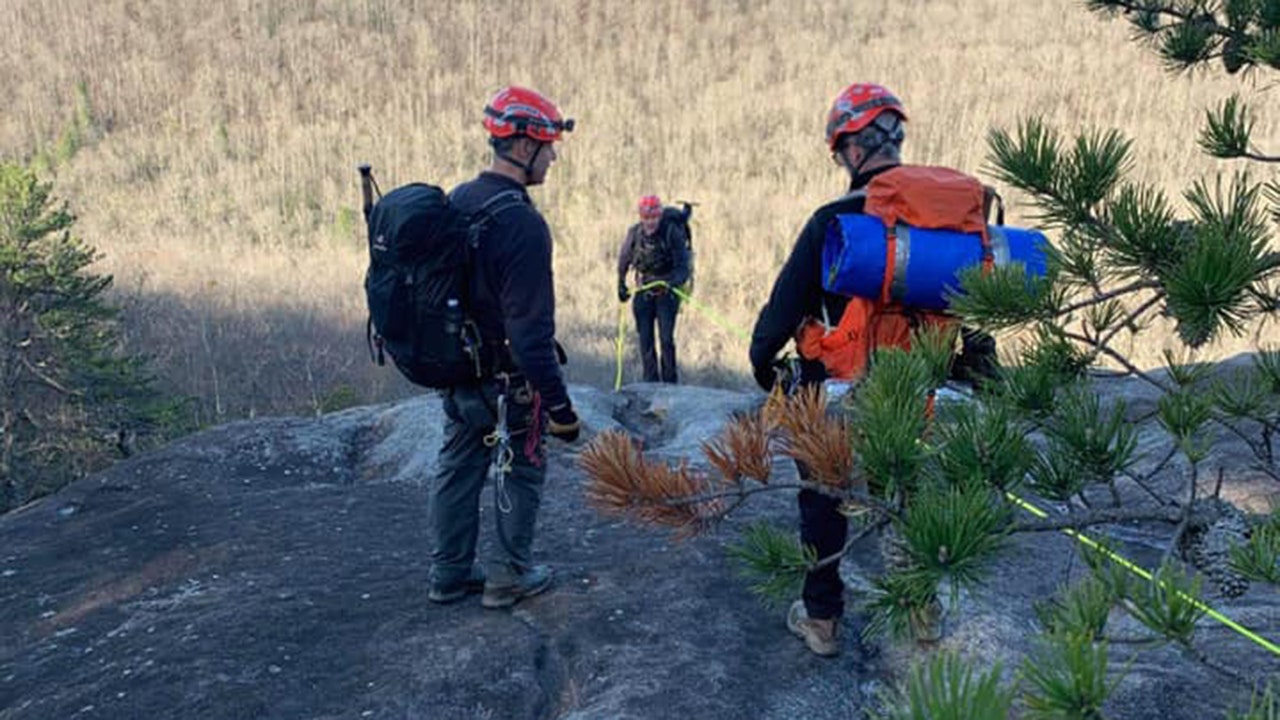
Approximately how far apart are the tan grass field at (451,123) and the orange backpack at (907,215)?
9741mm

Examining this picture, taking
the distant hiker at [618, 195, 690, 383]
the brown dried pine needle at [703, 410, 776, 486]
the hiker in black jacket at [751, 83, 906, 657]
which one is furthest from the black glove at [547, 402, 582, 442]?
the distant hiker at [618, 195, 690, 383]

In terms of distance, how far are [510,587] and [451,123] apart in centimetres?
2736

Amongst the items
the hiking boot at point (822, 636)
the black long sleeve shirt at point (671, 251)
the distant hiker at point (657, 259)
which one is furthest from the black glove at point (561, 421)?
the black long sleeve shirt at point (671, 251)

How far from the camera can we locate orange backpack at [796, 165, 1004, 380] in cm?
302

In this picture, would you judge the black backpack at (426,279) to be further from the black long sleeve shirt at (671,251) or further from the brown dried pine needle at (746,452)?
the black long sleeve shirt at (671,251)

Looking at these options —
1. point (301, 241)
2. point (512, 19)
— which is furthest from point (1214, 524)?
point (512, 19)

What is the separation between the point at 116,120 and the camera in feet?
103

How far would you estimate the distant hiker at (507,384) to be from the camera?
412 centimetres

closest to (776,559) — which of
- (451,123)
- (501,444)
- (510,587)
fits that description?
(501,444)

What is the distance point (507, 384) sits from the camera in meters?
4.38

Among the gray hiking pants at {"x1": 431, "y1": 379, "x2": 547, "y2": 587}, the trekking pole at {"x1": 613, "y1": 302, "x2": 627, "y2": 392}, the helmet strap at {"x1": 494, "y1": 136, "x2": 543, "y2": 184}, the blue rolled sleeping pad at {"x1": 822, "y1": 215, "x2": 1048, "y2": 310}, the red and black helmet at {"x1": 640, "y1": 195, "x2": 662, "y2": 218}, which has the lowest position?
the trekking pole at {"x1": 613, "y1": 302, "x2": 627, "y2": 392}

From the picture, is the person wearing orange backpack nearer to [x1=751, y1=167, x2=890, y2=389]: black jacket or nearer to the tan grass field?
[x1=751, y1=167, x2=890, y2=389]: black jacket

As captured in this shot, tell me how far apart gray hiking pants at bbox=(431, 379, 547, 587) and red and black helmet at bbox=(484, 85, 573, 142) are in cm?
104

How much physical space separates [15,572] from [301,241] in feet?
59.3
